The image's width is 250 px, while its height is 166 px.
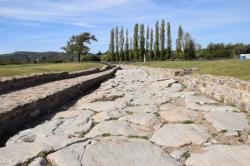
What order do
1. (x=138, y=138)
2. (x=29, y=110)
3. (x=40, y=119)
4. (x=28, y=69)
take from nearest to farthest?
(x=138, y=138), (x=29, y=110), (x=40, y=119), (x=28, y=69)

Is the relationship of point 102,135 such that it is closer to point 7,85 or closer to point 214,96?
point 214,96

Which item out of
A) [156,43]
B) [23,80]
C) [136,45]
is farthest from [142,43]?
[23,80]

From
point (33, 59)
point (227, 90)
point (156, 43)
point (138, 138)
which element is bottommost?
point (33, 59)

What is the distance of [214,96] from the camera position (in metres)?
7.60

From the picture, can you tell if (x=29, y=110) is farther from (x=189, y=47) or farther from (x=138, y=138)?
(x=189, y=47)

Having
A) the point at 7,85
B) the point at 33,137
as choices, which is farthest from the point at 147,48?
the point at 33,137

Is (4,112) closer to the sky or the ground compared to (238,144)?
closer to the sky

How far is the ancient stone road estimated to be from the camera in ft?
11.5

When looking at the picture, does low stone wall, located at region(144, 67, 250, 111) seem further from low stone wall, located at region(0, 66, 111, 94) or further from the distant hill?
the distant hill

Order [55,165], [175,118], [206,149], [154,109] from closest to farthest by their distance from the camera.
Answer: [55,165] → [206,149] → [175,118] → [154,109]

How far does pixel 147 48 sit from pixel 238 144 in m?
60.9

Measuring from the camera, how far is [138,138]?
4367 mm

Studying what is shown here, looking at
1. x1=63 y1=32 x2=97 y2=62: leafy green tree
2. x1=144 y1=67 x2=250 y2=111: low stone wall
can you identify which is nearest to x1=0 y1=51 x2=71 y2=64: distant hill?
x1=63 y1=32 x2=97 y2=62: leafy green tree

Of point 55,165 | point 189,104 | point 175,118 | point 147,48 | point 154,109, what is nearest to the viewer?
point 55,165
